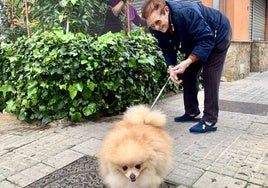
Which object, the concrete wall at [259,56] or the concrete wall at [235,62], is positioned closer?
the concrete wall at [235,62]

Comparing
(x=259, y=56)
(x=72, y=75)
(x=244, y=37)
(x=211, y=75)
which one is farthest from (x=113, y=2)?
(x=259, y=56)

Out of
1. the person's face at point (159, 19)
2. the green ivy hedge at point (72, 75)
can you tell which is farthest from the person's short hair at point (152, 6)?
the green ivy hedge at point (72, 75)

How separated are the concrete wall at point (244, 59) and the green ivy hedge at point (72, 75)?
378cm

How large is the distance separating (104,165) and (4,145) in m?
2.05

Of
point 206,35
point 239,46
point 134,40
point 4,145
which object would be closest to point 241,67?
point 239,46

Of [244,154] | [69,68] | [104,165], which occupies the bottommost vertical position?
[244,154]

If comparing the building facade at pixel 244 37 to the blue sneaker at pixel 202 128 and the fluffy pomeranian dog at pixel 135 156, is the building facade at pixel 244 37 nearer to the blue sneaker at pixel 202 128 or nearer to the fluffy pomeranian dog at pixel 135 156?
the blue sneaker at pixel 202 128

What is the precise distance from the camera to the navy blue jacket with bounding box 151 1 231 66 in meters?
3.41

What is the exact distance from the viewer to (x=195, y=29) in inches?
134

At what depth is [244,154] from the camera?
131 inches

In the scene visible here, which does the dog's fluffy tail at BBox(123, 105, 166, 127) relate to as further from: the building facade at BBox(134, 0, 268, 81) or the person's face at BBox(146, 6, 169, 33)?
the building facade at BBox(134, 0, 268, 81)

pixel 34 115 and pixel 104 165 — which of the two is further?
pixel 34 115

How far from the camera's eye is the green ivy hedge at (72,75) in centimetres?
444

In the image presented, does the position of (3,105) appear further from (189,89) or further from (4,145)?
(189,89)
